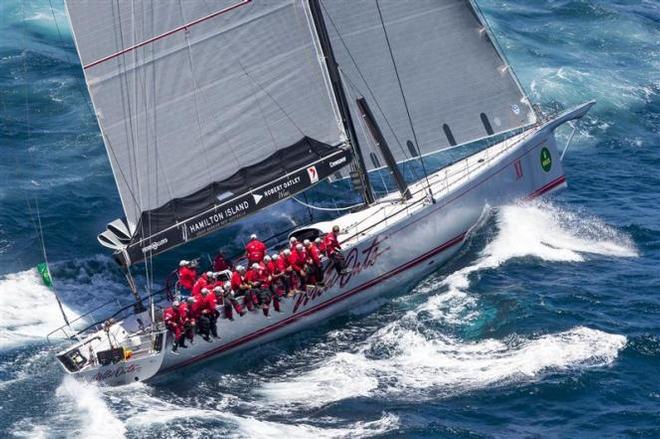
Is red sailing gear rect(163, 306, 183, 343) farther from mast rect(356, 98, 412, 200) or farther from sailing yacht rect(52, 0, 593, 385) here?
mast rect(356, 98, 412, 200)

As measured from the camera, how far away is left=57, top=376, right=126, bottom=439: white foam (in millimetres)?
21422

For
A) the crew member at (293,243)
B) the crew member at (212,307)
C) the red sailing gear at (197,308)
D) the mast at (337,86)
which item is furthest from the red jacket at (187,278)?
the mast at (337,86)

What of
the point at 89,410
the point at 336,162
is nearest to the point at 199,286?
the point at 89,410

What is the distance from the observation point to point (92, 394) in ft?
77.3

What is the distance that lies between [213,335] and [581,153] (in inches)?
599

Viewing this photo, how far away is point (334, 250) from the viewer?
25.6 m

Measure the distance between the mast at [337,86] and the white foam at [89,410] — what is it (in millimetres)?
8381

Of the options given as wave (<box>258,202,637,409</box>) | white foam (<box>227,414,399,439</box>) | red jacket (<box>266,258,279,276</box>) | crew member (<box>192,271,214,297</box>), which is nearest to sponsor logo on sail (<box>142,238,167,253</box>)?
crew member (<box>192,271,214,297</box>)

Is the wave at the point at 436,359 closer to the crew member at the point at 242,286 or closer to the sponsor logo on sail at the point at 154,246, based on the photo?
the crew member at the point at 242,286

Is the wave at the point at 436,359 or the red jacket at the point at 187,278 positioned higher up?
the red jacket at the point at 187,278

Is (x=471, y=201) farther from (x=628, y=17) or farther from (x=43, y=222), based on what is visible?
(x=628, y=17)

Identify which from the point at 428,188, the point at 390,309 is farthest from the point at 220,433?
the point at 428,188

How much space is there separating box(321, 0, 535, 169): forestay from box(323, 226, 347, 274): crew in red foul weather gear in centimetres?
413

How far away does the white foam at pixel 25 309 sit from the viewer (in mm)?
26312
